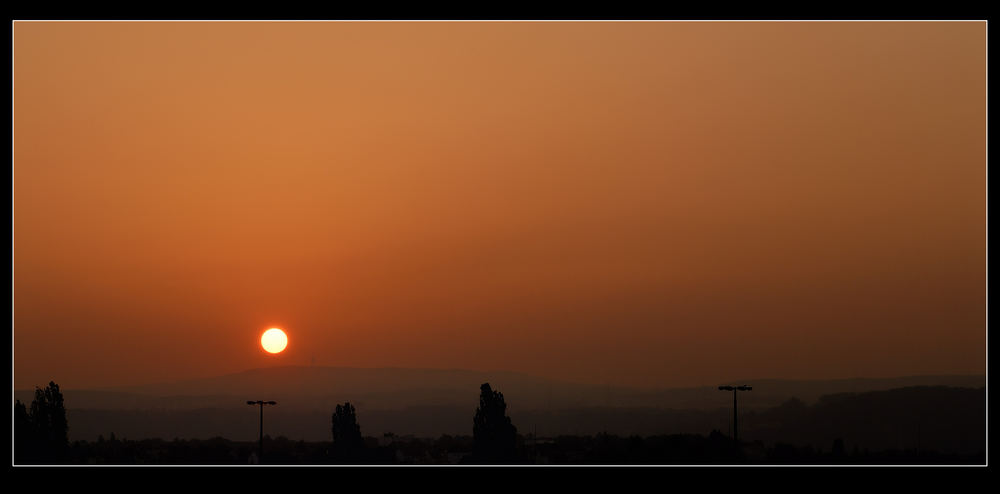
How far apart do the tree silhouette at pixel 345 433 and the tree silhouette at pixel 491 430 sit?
33.0ft

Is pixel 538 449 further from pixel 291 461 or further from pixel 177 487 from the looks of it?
pixel 177 487

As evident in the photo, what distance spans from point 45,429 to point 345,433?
69.8ft

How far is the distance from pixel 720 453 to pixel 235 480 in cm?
5873

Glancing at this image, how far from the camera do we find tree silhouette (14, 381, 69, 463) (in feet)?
295

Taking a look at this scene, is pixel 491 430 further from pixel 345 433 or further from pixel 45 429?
pixel 45 429

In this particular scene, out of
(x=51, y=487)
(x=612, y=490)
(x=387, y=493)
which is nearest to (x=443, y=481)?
(x=387, y=493)

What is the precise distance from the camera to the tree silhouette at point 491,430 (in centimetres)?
8812

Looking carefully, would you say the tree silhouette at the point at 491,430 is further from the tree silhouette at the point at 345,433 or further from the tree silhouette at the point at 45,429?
the tree silhouette at the point at 45,429

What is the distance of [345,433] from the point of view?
93938 millimetres

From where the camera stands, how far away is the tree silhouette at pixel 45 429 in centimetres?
9006

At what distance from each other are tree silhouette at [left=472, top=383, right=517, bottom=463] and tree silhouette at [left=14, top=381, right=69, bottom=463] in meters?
29.6

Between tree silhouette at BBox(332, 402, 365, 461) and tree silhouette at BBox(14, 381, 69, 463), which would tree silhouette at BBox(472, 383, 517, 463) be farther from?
tree silhouette at BBox(14, 381, 69, 463)

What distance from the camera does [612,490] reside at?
2956cm
